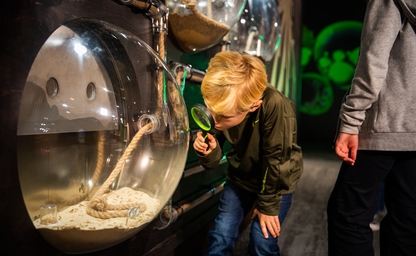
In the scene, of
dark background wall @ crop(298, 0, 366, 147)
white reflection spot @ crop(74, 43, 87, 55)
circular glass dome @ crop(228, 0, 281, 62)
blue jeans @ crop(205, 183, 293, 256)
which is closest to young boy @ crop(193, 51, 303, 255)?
blue jeans @ crop(205, 183, 293, 256)

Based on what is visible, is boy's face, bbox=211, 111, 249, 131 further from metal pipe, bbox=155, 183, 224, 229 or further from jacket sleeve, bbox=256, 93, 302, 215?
metal pipe, bbox=155, 183, 224, 229

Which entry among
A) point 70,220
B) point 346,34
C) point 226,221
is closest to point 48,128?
point 70,220

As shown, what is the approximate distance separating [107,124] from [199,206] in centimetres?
93

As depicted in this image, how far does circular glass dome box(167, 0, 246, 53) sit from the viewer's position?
41.5 inches

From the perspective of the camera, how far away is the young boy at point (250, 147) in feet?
3.13

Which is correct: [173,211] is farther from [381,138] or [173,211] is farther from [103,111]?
[381,138]

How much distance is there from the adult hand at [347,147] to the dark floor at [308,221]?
27.5 inches

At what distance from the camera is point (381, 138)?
0.92m

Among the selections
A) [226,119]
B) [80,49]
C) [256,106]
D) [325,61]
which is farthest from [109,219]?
[325,61]

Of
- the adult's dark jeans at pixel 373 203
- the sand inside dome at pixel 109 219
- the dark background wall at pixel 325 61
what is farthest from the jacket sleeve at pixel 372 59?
the dark background wall at pixel 325 61

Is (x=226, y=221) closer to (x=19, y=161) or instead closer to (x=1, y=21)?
(x=19, y=161)

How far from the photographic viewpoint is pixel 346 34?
18.4 feet

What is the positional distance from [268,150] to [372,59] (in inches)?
16.3

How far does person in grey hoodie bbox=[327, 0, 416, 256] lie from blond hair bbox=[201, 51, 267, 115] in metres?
0.29
